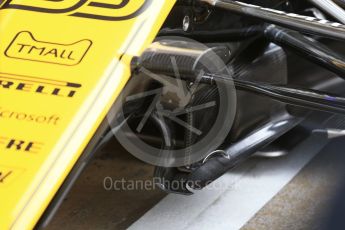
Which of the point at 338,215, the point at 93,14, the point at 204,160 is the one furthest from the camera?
the point at 204,160

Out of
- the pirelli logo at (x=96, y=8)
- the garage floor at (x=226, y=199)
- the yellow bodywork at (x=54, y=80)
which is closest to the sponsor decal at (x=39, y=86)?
the yellow bodywork at (x=54, y=80)

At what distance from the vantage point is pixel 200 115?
1555 mm

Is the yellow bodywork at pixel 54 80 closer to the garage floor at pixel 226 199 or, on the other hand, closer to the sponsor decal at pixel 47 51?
the sponsor decal at pixel 47 51

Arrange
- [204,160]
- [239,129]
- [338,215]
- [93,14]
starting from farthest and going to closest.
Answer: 1. [239,129]
2. [204,160]
3. [93,14]
4. [338,215]

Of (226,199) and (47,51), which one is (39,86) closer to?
(47,51)

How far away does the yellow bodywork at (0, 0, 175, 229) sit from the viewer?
3.95 ft

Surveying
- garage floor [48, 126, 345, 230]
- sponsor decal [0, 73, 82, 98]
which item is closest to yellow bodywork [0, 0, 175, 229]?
sponsor decal [0, 73, 82, 98]

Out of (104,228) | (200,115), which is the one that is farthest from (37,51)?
(104,228)

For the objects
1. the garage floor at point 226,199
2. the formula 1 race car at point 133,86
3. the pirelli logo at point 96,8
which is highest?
the pirelli logo at point 96,8

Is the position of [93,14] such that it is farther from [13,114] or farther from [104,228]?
[104,228]

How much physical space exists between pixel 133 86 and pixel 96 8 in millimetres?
207

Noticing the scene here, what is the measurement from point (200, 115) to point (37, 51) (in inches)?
17.3

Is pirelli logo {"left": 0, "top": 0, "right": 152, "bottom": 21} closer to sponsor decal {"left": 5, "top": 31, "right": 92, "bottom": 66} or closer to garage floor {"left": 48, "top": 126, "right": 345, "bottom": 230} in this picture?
sponsor decal {"left": 5, "top": 31, "right": 92, "bottom": 66}

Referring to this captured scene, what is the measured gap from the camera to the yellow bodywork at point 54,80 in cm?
120
